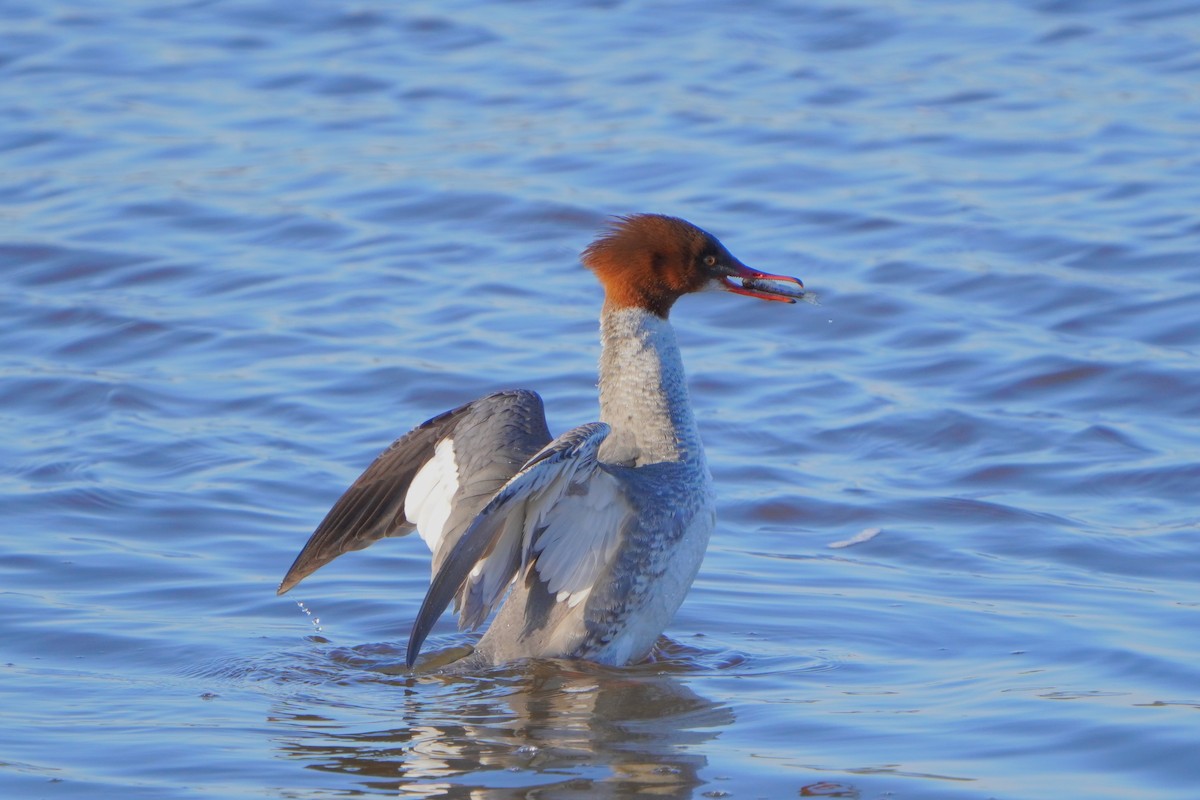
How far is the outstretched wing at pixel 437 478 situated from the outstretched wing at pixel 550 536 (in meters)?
0.16

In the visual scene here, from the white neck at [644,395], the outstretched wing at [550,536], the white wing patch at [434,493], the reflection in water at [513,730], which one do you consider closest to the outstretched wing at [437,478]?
the white wing patch at [434,493]

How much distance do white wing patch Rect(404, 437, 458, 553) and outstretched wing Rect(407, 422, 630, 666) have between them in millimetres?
307

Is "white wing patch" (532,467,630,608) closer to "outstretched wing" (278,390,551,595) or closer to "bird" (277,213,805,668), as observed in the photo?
"bird" (277,213,805,668)

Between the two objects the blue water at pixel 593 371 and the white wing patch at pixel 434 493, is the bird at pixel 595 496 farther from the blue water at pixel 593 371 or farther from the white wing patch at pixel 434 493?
the blue water at pixel 593 371

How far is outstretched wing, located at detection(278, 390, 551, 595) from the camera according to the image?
5.89 meters

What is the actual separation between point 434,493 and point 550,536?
20.7 inches

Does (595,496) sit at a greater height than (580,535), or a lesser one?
greater

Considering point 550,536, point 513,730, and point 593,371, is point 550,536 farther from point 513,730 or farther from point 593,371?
point 593,371

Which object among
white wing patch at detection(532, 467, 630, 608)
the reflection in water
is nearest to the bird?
white wing patch at detection(532, 467, 630, 608)

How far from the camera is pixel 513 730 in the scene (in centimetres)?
518

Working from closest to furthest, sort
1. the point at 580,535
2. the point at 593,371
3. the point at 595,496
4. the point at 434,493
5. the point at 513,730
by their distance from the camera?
the point at 513,730
the point at 595,496
the point at 580,535
the point at 434,493
the point at 593,371

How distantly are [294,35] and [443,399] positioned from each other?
794 centimetres

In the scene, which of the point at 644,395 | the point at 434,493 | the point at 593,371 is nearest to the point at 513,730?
the point at 434,493

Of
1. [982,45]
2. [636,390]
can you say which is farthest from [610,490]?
[982,45]
